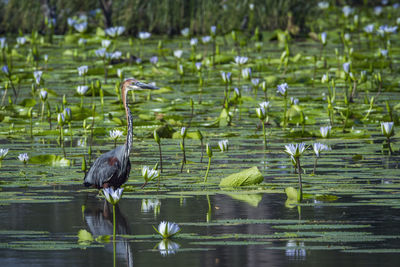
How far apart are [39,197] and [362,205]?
196 cm

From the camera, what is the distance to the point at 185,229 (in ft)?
15.5

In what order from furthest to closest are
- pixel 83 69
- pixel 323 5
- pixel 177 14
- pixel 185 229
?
pixel 323 5 < pixel 177 14 < pixel 83 69 < pixel 185 229

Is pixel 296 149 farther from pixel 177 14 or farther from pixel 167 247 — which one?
pixel 177 14

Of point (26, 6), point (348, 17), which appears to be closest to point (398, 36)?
point (348, 17)

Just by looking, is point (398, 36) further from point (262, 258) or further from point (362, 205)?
Answer: point (262, 258)

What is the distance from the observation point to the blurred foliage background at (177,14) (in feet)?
55.0

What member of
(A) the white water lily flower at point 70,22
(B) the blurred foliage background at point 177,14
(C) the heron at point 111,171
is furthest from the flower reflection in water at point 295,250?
(A) the white water lily flower at point 70,22

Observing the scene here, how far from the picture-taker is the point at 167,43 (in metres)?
16.0

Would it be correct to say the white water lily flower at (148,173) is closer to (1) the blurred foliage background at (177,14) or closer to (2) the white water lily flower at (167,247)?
(2) the white water lily flower at (167,247)

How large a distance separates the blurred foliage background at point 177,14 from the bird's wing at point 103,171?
1082 cm

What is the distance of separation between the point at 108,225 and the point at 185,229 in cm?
52

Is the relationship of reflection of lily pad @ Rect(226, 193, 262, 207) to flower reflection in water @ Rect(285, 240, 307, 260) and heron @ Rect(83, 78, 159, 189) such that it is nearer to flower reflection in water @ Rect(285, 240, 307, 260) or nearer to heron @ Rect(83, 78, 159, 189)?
heron @ Rect(83, 78, 159, 189)

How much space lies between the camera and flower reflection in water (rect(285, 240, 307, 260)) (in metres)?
4.10

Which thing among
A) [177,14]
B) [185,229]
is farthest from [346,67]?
[177,14]
